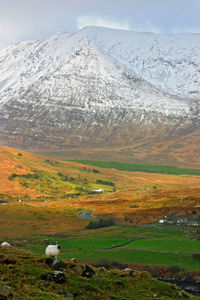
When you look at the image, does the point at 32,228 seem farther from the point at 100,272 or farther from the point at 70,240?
the point at 100,272

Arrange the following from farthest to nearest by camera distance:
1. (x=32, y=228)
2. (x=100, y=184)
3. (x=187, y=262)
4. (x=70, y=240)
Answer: (x=100, y=184) < (x=32, y=228) < (x=70, y=240) < (x=187, y=262)

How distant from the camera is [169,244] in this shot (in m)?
61.2

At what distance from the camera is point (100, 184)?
170 metres

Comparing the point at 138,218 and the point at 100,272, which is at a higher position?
the point at 100,272

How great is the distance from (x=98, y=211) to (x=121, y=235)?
34.2m

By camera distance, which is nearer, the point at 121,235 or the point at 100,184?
the point at 121,235

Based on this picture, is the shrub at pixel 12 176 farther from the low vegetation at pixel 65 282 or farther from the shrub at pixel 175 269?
the low vegetation at pixel 65 282

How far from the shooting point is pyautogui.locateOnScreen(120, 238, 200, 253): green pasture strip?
57500 millimetres

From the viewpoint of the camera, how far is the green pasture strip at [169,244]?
57500 mm

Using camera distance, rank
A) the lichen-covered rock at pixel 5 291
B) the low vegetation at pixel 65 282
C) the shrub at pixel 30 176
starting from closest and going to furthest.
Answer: the lichen-covered rock at pixel 5 291 < the low vegetation at pixel 65 282 < the shrub at pixel 30 176

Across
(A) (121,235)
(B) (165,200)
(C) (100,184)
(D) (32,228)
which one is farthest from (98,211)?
(C) (100,184)

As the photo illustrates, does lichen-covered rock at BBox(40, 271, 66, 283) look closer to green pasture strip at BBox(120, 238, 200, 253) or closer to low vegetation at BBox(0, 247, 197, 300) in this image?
low vegetation at BBox(0, 247, 197, 300)

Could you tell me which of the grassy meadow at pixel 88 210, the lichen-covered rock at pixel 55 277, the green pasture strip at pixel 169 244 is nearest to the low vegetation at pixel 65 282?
the lichen-covered rock at pixel 55 277

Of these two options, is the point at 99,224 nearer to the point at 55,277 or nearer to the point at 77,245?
the point at 77,245
